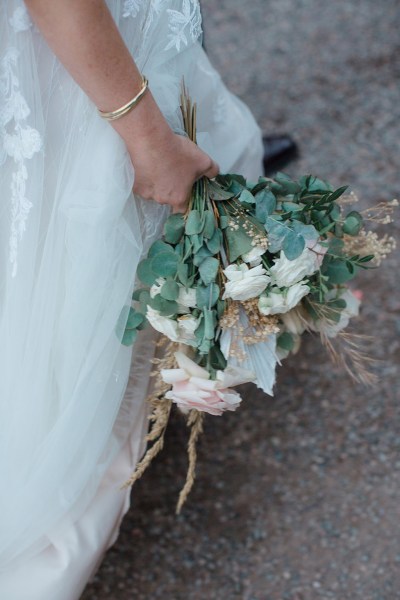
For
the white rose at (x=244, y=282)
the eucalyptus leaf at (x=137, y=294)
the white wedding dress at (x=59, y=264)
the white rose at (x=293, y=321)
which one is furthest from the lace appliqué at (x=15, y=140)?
the white rose at (x=293, y=321)

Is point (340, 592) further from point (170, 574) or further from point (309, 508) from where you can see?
point (170, 574)

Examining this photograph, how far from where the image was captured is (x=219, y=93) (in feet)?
4.68

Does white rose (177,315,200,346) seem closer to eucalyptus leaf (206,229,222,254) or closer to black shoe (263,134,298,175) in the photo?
eucalyptus leaf (206,229,222,254)

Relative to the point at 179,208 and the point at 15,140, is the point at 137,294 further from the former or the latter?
the point at 15,140

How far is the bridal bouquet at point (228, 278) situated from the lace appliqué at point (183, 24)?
0.27 ft

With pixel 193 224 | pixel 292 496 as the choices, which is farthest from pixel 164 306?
pixel 292 496

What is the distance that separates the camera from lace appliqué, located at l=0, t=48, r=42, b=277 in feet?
3.47

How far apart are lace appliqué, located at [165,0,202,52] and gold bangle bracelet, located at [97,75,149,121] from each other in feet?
0.40

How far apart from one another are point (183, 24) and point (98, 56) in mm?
212

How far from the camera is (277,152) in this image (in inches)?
84.9

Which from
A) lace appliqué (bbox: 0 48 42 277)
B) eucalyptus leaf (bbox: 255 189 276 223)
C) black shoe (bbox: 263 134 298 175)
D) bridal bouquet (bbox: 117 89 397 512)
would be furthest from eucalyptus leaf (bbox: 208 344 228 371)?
black shoe (bbox: 263 134 298 175)

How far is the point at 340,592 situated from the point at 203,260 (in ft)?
2.82

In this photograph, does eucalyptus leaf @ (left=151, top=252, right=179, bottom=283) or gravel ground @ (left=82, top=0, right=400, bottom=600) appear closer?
eucalyptus leaf @ (left=151, top=252, right=179, bottom=283)

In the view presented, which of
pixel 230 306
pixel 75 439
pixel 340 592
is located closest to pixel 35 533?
pixel 75 439
